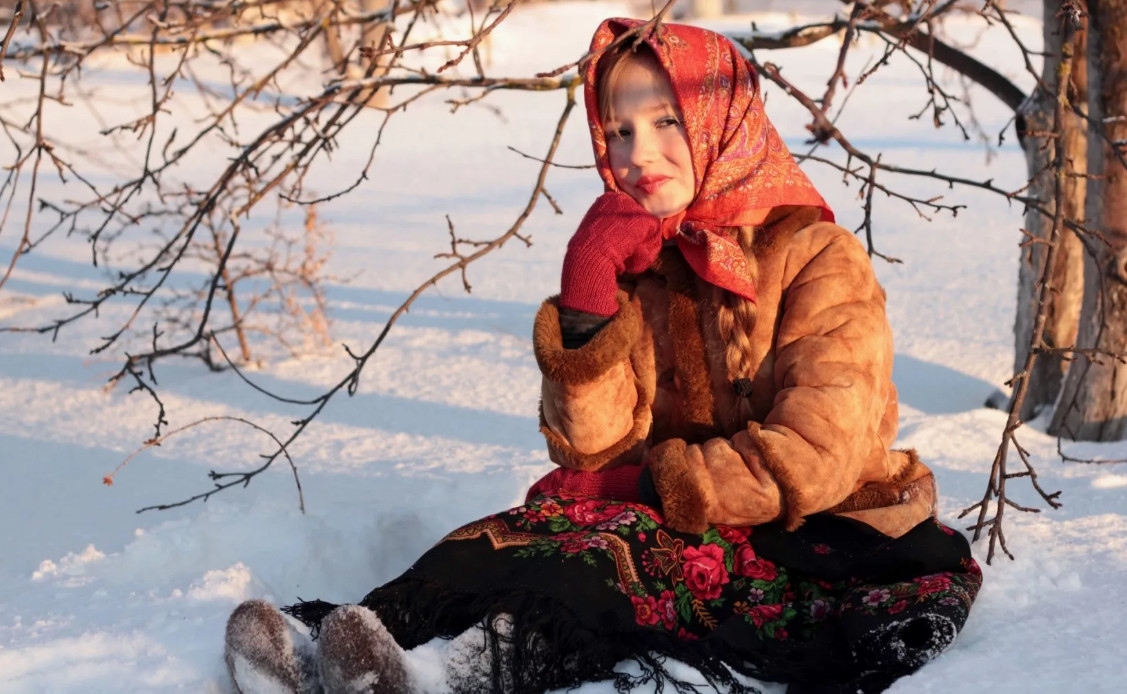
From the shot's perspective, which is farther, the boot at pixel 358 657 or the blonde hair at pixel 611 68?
the blonde hair at pixel 611 68

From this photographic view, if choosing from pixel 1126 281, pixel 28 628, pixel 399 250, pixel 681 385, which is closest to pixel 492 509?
pixel 681 385

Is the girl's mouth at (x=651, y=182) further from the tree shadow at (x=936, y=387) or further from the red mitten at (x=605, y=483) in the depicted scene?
the tree shadow at (x=936, y=387)

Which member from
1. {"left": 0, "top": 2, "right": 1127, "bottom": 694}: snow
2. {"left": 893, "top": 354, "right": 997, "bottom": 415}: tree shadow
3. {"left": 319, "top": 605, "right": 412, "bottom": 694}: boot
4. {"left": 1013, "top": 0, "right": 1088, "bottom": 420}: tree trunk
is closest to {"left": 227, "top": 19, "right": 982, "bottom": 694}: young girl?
{"left": 319, "top": 605, "right": 412, "bottom": 694}: boot

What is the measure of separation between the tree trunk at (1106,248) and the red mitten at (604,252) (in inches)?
71.4

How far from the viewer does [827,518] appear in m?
2.40

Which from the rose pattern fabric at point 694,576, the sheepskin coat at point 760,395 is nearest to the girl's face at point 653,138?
the sheepskin coat at point 760,395

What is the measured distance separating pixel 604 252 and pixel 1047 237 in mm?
2435

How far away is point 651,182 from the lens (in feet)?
8.13

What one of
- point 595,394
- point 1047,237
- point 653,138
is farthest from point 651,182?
point 1047,237

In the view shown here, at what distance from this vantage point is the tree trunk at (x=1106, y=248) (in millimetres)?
3658

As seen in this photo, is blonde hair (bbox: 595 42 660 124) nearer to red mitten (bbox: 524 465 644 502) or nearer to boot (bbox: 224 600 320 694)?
red mitten (bbox: 524 465 644 502)

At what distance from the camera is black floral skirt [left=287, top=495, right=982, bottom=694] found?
2082 millimetres

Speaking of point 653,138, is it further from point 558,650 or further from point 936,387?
Answer: point 936,387

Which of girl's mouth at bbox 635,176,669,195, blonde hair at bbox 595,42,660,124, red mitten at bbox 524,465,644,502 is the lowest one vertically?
red mitten at bbox 524,465,644,502
